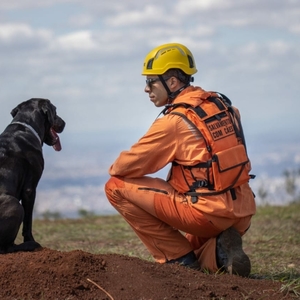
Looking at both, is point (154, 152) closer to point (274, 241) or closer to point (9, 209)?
point (9, 209)

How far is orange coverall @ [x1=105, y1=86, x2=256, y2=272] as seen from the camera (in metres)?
6.13

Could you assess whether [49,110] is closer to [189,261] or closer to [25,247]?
[25,247]

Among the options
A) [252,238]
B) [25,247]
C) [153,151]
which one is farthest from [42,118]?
[252,238]

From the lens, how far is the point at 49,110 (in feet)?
23.4

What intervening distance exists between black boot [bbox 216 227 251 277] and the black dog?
1.53 m

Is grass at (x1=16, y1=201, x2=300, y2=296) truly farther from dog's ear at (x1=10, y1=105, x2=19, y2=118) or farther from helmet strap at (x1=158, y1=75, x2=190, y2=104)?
dog's ear at (x1=10, y1=105, x2=19, y2=118)

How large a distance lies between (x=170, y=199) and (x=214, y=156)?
20.1 inches

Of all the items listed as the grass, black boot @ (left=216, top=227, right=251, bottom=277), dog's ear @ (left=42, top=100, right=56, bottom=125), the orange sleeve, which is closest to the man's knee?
the orange sleeve

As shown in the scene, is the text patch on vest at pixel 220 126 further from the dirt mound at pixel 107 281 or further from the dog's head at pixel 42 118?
the dog's head at pixel 42 118

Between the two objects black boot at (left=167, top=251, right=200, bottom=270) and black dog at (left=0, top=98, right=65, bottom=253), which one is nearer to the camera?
black dog at (left=0, top=98, right=65, bottom=253)

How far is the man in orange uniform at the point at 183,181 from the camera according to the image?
20.1ft

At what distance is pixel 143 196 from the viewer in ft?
20.5

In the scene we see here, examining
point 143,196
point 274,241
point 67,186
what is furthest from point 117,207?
point 67,186

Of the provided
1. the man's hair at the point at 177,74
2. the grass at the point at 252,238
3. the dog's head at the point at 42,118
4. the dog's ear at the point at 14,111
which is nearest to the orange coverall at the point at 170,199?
the man's hair at the point at 177,74
